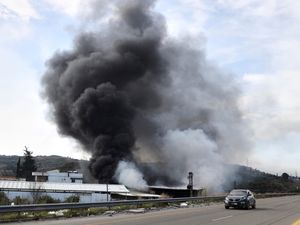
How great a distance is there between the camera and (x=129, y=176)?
3371 inches

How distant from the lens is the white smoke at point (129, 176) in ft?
281

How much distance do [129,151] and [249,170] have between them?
58.5 meters

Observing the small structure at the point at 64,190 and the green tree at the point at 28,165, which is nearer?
the small structure at the point at 64,190

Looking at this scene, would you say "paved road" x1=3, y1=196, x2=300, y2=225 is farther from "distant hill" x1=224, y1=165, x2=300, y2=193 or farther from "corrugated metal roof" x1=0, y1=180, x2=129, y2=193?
"distant hill" x1=224, y1=165, x2=300, y2=193

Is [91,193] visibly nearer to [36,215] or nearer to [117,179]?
[117,179]

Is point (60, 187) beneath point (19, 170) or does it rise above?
beneath

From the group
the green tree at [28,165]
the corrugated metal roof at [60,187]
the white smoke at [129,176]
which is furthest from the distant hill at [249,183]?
the green tree at [28,165]

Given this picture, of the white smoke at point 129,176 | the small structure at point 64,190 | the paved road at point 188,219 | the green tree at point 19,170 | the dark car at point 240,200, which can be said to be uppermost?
the green tree at point 19,170

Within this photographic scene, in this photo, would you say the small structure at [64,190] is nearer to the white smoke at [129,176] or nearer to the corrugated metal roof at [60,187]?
the corrugated metal roof at [60,187]

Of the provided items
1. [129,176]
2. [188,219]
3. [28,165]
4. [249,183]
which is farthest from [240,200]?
[28,165]

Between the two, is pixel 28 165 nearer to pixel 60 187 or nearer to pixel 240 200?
pixel 60 187

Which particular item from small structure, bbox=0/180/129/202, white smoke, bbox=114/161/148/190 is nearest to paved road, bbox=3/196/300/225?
small structure, bbox=0/180/129/202

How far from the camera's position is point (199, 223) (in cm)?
1836

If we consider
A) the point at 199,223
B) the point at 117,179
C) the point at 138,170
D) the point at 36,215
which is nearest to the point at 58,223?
the point at 36,215
